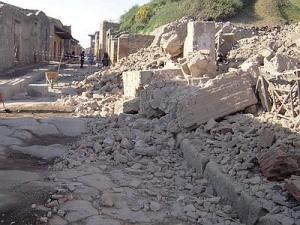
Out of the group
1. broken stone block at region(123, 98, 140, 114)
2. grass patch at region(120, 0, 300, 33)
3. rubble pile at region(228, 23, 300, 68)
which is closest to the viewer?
broken stone block at region(123, 98, 140, 114)

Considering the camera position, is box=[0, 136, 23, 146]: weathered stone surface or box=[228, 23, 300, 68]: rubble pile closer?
box=[0, 136, 23, 146]: weathered stone surface

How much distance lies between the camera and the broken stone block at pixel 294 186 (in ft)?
14.0

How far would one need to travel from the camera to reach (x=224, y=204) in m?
5.11

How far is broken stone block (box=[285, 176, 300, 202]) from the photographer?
14.0ft

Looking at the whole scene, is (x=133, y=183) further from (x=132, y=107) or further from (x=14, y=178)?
(x=132, y=107)

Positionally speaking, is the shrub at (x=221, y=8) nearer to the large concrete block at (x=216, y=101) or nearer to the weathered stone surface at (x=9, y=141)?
A: the large concrete block at (x=216, y=101)

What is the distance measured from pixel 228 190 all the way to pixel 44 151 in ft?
10.5

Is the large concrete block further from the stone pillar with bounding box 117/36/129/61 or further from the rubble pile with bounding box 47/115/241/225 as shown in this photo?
the stone pillar with bounding box 117/36/129/61

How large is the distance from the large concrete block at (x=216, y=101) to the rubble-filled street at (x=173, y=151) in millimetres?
16

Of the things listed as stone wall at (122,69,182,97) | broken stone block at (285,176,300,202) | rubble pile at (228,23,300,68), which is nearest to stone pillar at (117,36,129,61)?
rubble pile at (228,23,300,68)

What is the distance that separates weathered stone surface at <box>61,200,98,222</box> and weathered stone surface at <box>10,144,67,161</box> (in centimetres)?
195

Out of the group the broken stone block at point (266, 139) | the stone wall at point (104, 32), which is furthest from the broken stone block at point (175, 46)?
the stone wall at point (104, 32)

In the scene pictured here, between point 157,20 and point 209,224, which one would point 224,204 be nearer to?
point 209,224

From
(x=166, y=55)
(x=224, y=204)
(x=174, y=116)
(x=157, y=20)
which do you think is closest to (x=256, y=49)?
(x=166, y=55)
